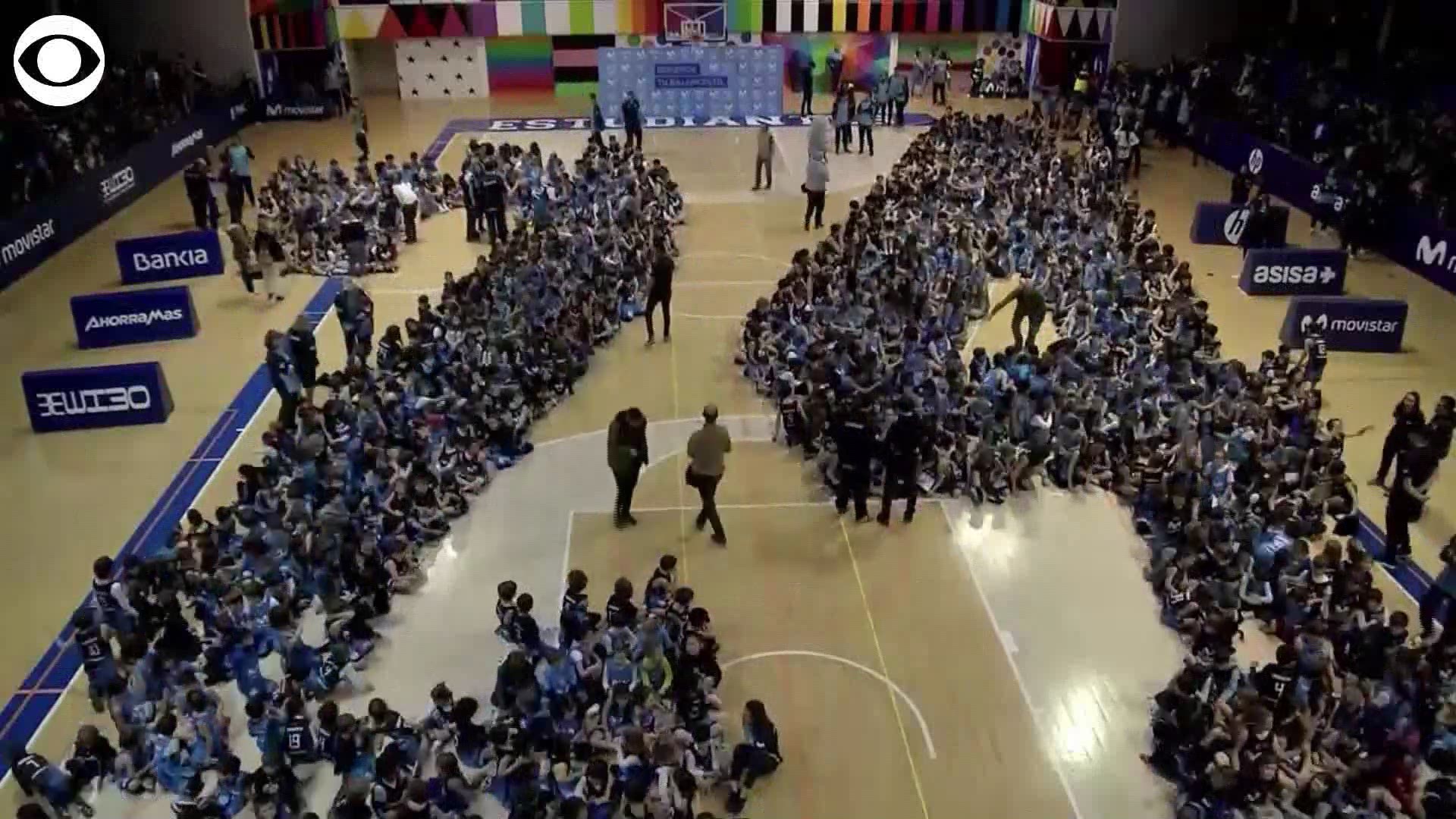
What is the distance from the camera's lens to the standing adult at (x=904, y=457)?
12.3 meters

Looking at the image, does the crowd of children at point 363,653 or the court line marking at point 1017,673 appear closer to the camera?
the crowd of children at point 363,653

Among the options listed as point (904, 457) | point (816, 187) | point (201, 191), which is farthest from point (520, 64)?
point (904, 457)

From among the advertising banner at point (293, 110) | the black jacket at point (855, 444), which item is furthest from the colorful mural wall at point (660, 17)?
the black jacket at point (855, 444)

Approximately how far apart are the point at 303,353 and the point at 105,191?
43.3 feet

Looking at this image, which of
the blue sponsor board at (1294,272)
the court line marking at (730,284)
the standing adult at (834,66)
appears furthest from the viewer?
the standing adult at (834,66)

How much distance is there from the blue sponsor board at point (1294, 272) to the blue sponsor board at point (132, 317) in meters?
17.3

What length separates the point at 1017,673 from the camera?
35.1 feet

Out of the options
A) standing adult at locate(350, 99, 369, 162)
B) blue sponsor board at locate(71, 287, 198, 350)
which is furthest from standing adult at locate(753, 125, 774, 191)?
blue sponsor board at locate(71, 287, 198, 350)

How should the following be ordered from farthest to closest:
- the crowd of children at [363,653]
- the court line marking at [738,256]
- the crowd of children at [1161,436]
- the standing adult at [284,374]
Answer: the court line marking at [738,256]
the standing adult at [284,374]
the crowd of children at [1161,436]
the crowd of children at [363,653]

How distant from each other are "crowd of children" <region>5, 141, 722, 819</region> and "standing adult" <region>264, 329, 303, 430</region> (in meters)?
0.13

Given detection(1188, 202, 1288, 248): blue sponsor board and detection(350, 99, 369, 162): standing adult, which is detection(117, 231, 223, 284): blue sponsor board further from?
detection(1188, 202, 1288, 248): blue sponsor board

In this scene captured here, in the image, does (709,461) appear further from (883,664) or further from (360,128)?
(360,128)

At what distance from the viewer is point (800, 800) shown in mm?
9281

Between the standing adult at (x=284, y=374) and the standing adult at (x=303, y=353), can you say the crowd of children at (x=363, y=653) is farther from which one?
the standing adult at (x=303, y=353)
